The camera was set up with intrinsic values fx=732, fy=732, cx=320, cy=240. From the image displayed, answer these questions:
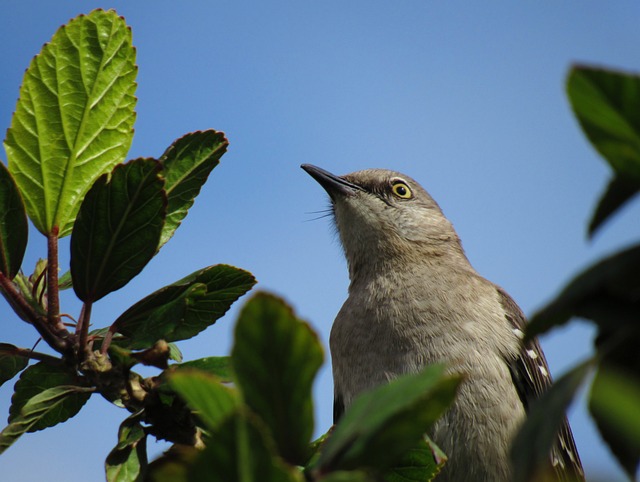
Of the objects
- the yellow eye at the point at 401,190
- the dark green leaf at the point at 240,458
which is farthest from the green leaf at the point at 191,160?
the yellow eye at the point at 401,190

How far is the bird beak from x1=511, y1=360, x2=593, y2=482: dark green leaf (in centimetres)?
661

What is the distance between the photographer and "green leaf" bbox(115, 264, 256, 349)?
2.29 meters

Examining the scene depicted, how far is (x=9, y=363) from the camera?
8.39 feet

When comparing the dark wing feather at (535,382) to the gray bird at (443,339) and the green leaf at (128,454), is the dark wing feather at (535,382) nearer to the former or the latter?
the gray bird at (443,339)

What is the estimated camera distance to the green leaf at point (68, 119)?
258cm

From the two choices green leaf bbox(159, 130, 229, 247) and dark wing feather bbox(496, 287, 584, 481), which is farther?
dark wing feather bbox(496, 287, 584, 481)

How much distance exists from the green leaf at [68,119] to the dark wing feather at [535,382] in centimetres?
363

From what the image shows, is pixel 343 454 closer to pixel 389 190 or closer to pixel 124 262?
pixel 124 262

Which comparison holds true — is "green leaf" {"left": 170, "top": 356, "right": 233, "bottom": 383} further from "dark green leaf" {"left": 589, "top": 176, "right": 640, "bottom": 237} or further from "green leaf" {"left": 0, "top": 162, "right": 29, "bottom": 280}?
"dark green leaf" {"left": 589, "top": 176, "right": 640, "bottom": 237}

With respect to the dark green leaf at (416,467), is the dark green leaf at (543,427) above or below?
above

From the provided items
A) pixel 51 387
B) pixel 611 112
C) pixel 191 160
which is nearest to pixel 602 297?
pixel 611 112

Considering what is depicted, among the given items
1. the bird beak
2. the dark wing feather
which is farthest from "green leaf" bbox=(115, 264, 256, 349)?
the bird beak

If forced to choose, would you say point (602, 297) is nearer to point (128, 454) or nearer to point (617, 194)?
point (617, 194)

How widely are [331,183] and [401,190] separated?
2.61 ft
